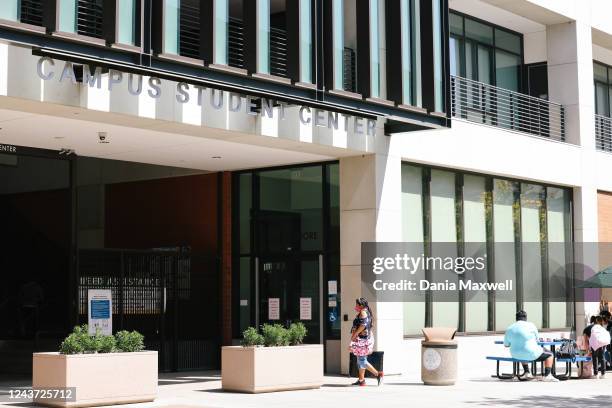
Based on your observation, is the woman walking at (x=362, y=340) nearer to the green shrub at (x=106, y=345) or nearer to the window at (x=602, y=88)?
the green shrub at (x=106, y=345)

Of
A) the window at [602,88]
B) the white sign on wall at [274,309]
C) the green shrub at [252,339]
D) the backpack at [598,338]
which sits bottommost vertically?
the backpack at [598,338]

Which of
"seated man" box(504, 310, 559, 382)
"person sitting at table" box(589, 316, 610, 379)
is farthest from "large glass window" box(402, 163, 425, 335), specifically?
"person sitting at table" box(589, 316, 610, 379)

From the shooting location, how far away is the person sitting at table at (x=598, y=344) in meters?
22.4

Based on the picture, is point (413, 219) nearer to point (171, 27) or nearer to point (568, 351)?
point (568, 351)

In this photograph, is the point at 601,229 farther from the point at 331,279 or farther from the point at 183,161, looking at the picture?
the point at 183,161

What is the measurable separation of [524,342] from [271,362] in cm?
547

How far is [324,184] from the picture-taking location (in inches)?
933

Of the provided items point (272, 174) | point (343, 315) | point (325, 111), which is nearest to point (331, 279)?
point (343, 315)

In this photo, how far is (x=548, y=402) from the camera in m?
17.1

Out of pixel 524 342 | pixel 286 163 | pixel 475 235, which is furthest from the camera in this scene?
pixel 475 235

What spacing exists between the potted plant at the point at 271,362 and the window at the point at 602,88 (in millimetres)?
18866

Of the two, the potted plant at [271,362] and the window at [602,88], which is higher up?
the window at [602,88]

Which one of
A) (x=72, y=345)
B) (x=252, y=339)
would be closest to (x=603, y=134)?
(x=252, y=339)

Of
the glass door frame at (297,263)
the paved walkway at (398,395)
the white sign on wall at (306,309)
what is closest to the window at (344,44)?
the glass door frame at (297,263)
